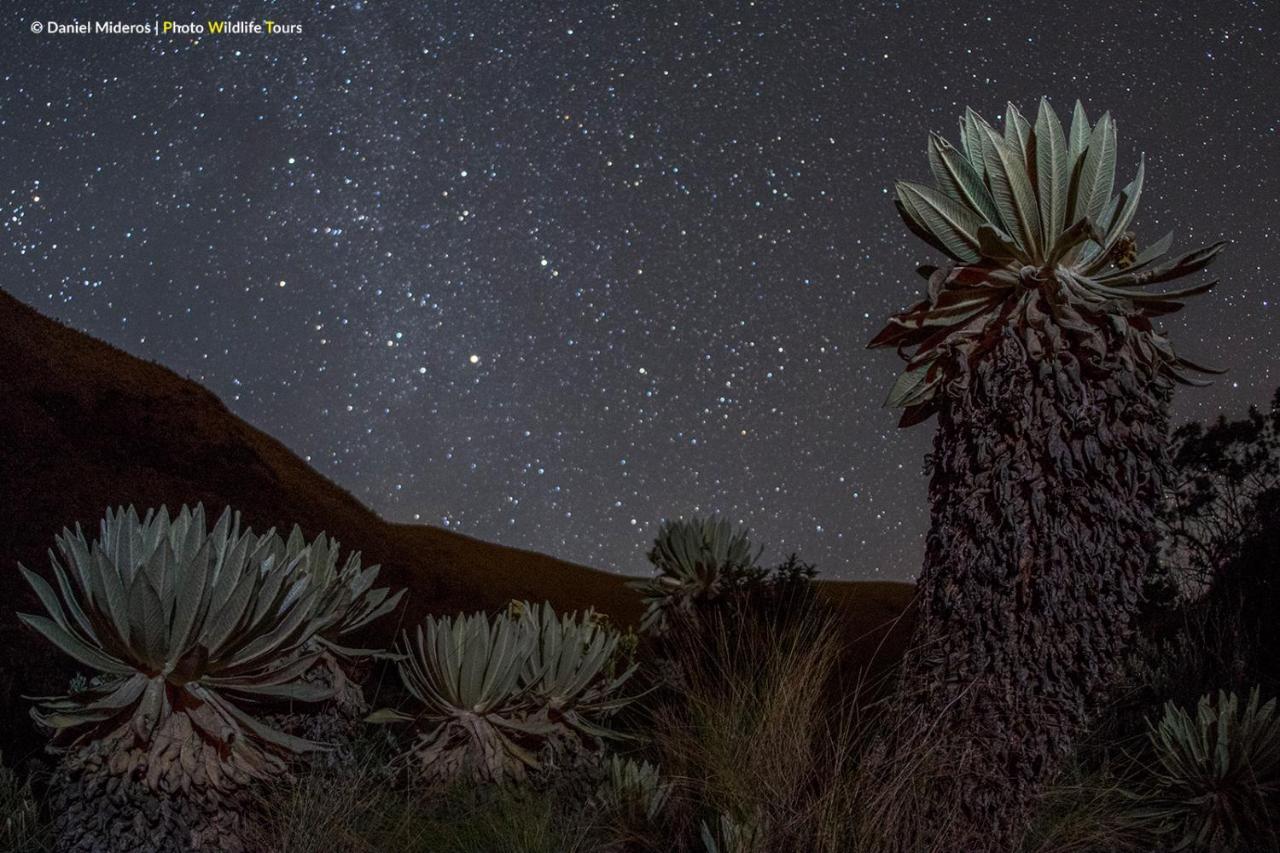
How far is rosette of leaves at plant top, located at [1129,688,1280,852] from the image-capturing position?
4008 millimetres

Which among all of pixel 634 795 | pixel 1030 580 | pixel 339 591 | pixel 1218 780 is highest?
pixel 1030 580

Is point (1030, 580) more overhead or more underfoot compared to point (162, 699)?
more overhead

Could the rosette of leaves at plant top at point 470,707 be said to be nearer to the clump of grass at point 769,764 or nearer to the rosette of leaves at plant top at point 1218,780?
the clump of grass at point 769,764

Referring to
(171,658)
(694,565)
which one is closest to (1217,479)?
(694,565)

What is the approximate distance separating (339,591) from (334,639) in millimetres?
419

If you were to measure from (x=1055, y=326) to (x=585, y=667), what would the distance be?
2608 mm

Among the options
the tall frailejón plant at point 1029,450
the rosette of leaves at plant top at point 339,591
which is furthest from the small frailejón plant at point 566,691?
the tall frailejón plant at point 1029,450

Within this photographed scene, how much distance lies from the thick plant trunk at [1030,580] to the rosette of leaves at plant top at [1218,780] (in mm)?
819

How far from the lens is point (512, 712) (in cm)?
453

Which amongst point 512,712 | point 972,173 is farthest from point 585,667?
point 972,173

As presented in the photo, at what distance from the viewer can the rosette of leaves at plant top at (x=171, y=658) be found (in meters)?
2.99

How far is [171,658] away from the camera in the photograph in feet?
10.1

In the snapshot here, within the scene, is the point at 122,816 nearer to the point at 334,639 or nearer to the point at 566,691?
the point at 334,639

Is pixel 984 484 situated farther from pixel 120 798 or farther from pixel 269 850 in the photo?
pixel 120 798
